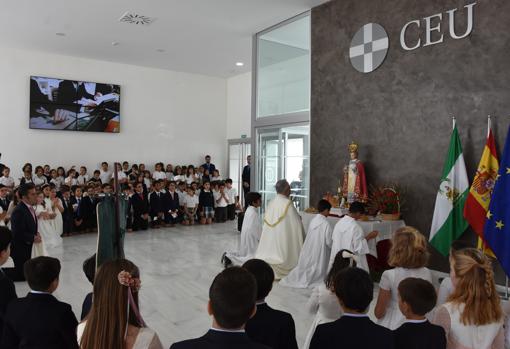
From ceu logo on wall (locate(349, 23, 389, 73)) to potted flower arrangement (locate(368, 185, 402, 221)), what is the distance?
208 centimetres

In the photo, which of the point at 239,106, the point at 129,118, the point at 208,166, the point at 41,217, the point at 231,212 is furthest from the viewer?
the point at 239,106

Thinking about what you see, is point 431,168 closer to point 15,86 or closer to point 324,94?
point 324,94

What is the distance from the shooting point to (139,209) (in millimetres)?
10945

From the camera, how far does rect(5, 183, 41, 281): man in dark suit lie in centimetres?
556

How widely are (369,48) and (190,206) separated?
6.89m

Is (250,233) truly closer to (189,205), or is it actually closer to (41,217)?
(41,217)

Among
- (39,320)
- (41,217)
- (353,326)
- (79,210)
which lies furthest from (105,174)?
(353,326)

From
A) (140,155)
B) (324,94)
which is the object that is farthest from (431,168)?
(140,155)

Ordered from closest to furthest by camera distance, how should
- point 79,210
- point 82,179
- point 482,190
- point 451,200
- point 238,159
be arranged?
1. point 482,190
2. point 451,200
3. point 79,210
4. point 82,179
5. point 238,159

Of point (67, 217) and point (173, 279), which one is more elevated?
point (67, 217)

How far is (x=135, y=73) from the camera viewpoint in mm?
13344

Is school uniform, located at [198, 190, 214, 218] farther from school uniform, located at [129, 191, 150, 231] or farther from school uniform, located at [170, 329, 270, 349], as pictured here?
school uniform, located at [170, 329, 270, 349]

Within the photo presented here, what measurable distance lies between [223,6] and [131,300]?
7325 mm

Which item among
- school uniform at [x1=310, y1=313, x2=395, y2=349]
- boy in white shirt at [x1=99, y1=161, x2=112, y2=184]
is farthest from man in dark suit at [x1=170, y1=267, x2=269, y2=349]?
boy in white shirt at [x1=99, y1=161, x2=112, y2=184]
